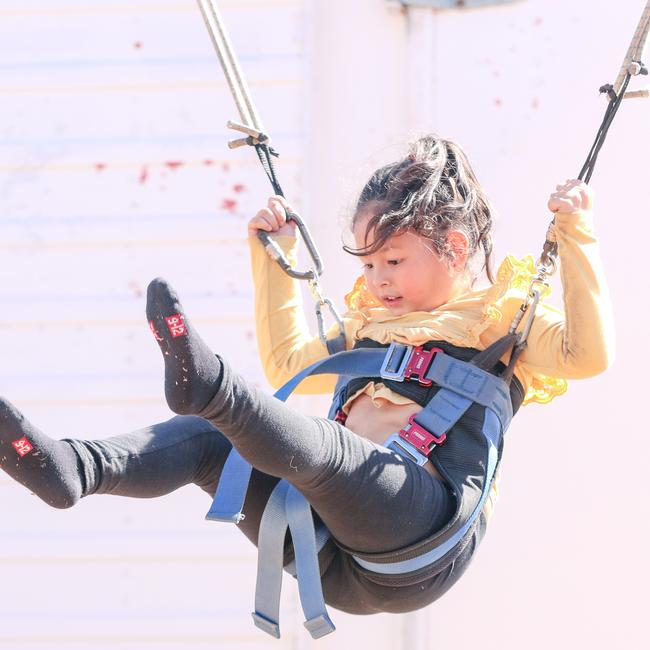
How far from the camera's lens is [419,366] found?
1.81m

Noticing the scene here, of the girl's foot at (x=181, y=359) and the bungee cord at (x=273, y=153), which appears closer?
the girl's foot at (x=181, y=359)

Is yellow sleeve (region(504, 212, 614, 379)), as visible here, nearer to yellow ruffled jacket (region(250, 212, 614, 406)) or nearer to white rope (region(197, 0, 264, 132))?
yellow ruffled jacket (region(250, 212, 614, 406))

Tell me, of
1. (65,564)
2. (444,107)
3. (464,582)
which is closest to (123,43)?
(444,107)

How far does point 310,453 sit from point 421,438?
280 millimetres

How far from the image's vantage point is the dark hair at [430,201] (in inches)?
74.4

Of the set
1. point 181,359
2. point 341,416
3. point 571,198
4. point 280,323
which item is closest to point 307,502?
point 341,416

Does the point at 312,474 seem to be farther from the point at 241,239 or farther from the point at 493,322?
the point at 241,239

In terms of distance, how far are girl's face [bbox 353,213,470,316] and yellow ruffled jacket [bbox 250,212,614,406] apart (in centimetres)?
2

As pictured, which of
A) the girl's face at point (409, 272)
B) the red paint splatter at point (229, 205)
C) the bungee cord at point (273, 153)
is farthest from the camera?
the red paint splatter at point (229, 205)

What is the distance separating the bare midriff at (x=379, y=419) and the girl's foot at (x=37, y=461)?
47 centimetres

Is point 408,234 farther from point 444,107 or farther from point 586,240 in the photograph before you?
point 444,107

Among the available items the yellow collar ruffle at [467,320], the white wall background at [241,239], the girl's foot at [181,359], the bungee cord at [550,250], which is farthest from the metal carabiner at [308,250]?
the white wall background at [241,239]

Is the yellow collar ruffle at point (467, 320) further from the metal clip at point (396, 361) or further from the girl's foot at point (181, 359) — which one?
the girl's foot at point (181, 359)

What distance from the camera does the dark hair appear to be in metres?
1.89
